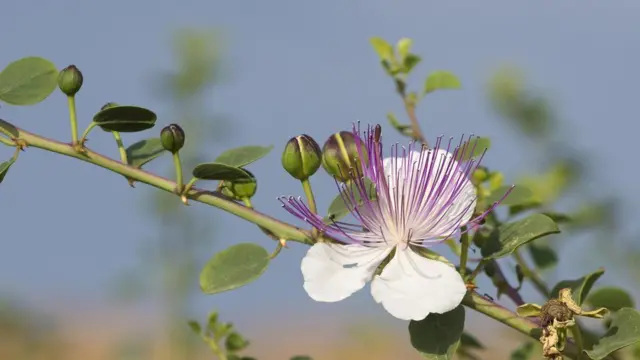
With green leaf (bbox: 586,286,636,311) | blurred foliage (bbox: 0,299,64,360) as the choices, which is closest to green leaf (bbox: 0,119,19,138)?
green leaf (bbox: 586,286,636,311)

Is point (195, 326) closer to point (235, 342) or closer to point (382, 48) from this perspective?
point (235, 342)

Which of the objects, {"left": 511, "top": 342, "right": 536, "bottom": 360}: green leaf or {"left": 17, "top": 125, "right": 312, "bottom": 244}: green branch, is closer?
{"left": 17, "top": 125, "right": 312, "bottom": 244}: green branch

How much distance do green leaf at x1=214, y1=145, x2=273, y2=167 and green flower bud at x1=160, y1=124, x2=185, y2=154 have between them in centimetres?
9

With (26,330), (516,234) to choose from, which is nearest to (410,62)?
(516,234)

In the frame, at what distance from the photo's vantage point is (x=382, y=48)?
183 cm

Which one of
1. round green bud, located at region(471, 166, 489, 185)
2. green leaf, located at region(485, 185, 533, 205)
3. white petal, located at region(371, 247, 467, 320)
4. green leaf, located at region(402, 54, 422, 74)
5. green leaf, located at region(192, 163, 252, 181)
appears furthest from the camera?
green leaf, located at region(402, 54, 422, 74)

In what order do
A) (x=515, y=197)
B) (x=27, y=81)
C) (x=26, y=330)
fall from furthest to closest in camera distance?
(x=26, y=330) < (x=515, y=197) < (x=27, y=81)

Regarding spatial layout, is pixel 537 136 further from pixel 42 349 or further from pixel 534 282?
pixel 42 349

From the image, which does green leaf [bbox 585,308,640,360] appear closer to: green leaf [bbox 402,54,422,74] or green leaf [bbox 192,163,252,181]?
green leaf [bbox 192,163,252,181]

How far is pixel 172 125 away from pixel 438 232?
0.36 m

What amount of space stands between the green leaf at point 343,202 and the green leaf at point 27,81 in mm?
439

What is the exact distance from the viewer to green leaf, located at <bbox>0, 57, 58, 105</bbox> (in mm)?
1275

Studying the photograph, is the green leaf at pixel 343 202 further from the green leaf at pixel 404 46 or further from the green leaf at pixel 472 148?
the green leaf at pixel 404 46

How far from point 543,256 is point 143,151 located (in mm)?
785
